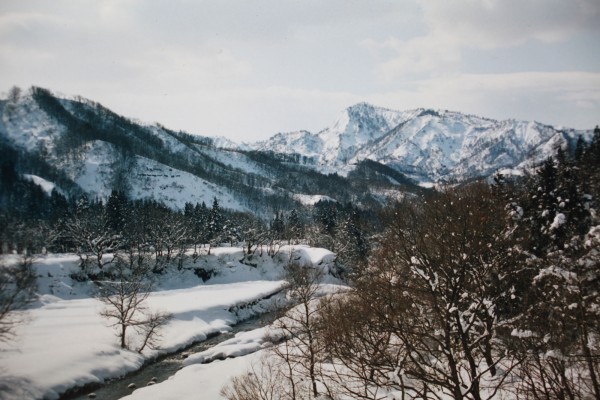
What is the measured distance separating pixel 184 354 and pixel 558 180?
41204 millimetres

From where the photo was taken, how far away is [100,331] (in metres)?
40.2

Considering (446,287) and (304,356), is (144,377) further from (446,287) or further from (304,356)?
(446,287)

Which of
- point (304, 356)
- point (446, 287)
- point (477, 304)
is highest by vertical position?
point (446, 287)

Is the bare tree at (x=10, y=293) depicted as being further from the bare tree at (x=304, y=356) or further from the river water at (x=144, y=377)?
the bare tree at (x=304, y=356)

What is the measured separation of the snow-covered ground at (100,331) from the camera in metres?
28.3

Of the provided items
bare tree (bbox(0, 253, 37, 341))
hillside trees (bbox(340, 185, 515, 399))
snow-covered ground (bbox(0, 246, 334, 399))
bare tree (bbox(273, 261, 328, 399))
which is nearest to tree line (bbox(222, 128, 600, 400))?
hillside trees (bbox(340, 185, 515, 399))

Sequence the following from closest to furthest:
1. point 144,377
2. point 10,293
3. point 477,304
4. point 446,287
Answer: point 477,304 → point 446,287 → point 10,293 → point 144,377

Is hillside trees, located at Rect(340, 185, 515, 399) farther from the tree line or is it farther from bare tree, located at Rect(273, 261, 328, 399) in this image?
bare tree, located at Rect(273, 261, 328, 399)

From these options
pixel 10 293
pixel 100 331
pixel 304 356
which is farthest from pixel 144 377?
pixel 304 356

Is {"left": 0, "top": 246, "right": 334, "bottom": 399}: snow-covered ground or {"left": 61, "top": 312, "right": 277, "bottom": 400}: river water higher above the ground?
{"left": 0, "top": 246, "right": 334, "bottom": 399}: snow-covered ground

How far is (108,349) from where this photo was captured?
3519 cm

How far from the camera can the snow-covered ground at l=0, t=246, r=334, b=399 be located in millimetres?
28263

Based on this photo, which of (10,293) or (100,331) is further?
(100,331)

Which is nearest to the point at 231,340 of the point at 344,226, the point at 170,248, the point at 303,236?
the point at 170,248
